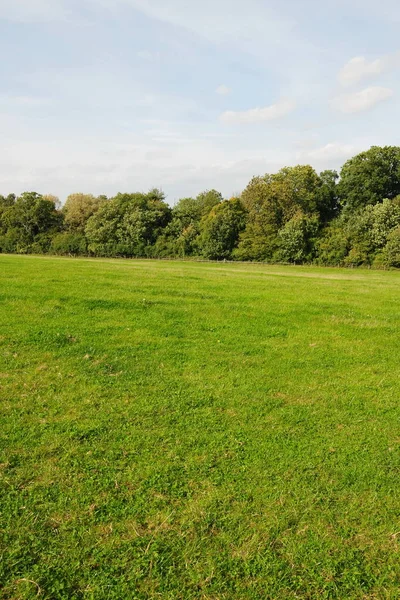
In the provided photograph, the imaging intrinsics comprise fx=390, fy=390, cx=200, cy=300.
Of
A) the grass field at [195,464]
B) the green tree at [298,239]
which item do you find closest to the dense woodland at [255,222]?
the green tree at [298,239]

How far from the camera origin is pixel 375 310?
1453cm

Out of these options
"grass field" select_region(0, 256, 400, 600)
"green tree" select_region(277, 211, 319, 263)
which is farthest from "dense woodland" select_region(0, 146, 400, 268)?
"grass field" select_region(0, 256, 400, 600)

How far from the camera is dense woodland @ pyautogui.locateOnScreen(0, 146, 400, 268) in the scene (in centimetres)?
6838

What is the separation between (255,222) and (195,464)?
7445 centimetres

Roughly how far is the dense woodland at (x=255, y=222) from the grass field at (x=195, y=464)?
2404 inches

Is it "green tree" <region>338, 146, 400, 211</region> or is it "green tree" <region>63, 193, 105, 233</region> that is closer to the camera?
"green tree" <region>338, 146, 400, 211</region>

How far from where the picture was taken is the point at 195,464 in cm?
520

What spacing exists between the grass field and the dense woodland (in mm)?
61073

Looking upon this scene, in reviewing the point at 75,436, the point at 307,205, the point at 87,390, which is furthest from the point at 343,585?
the point at 307,205

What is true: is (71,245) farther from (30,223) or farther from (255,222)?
(255,222)

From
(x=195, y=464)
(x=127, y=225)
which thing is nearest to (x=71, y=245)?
(x=127, y=225)

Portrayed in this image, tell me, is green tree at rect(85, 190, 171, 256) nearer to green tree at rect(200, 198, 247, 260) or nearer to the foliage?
the foliage

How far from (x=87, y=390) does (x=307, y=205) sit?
260ft

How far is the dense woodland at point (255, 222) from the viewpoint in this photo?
6838 centimetres
